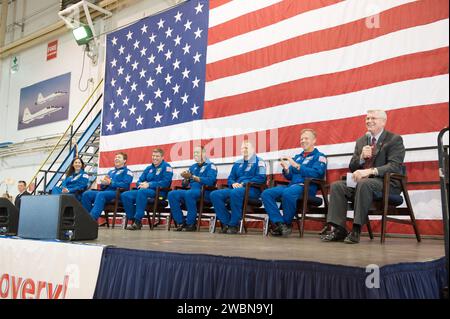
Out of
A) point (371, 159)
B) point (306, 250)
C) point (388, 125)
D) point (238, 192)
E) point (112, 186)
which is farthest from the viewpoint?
point (112, 186)

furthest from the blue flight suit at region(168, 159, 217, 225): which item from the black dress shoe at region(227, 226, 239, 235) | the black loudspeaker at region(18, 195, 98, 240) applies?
the black loudspeaker at region(18, 195, 98, 240)

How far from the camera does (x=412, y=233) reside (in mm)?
3760

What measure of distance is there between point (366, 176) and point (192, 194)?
2084 mm

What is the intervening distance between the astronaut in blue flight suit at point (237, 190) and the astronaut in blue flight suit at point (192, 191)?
323 millimetres

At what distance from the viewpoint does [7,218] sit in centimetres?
332

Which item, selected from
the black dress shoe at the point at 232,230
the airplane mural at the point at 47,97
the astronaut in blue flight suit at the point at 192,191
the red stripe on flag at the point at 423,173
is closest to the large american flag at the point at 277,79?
the red stripe on flag at the point at 423,173

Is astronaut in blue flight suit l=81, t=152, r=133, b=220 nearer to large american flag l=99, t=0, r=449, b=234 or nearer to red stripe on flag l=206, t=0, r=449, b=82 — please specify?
large american flag l=99, t=0, r=449, b=234

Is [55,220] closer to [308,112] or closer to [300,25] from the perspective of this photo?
[308,112]

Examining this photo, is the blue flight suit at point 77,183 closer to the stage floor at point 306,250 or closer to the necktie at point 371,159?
the stage floor at point 306,250

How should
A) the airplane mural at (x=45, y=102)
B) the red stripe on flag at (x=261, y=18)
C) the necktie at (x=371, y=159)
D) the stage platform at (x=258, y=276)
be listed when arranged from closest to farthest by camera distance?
the stage platform at (x=258, y=276) < the necktie at (x=371, y=159) < the red stripe on flag at (x=261, y=18) < the airplane mural at (x=45, y=102)

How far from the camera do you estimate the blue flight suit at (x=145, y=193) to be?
16.0 ft

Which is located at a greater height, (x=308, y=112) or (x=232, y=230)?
(x=308, y=112)

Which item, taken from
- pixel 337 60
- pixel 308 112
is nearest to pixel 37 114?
pixel 308 112

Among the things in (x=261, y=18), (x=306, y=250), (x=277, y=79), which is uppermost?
(x=261, y=18)
